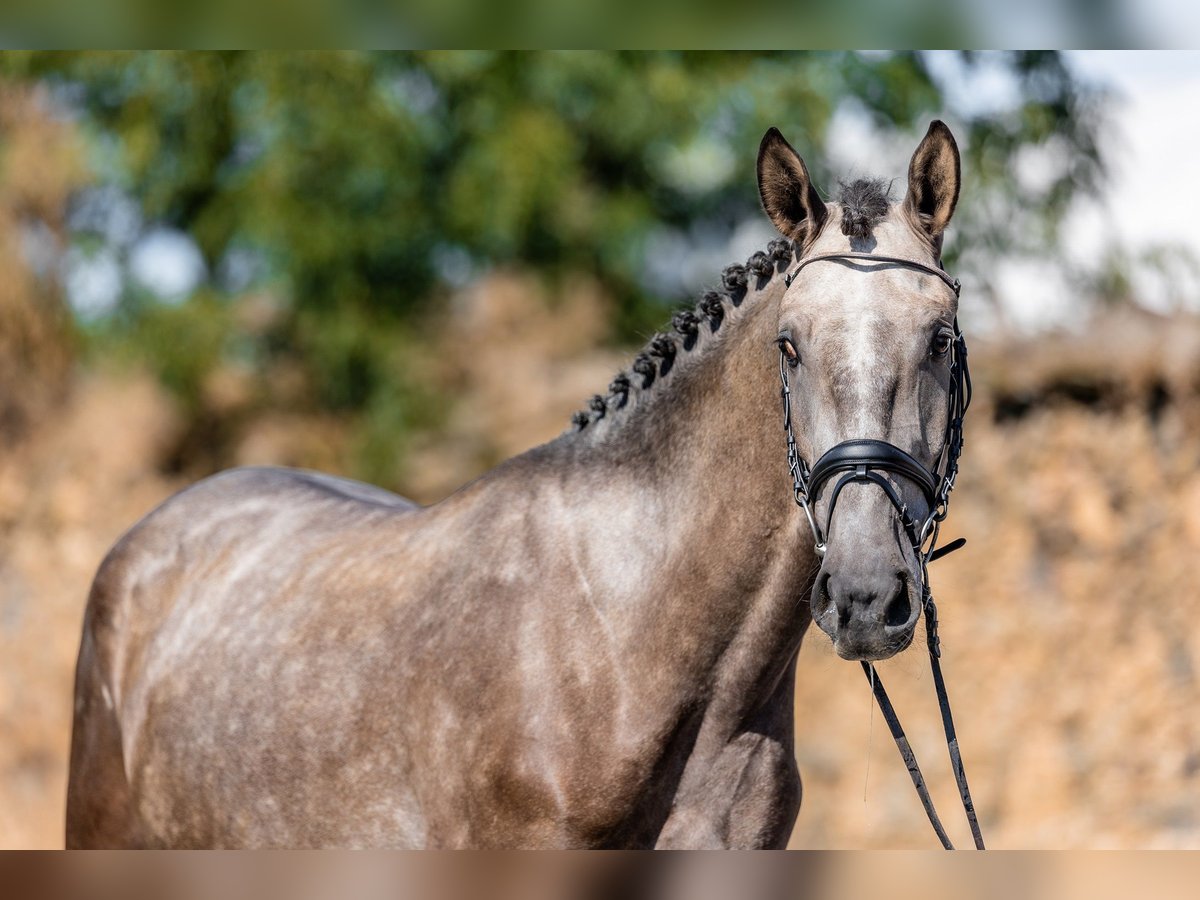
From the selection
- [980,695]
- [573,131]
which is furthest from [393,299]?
[980,695]

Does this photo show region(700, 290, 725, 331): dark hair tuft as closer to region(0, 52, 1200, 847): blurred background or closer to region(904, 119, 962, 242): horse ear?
region(904, 119, 962, 242): horse ear

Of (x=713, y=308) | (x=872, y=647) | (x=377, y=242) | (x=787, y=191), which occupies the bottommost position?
(x=872, y=647)

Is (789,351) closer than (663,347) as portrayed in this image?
Yes

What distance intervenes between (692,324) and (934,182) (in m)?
0.68

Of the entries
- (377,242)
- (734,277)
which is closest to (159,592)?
(734,277)

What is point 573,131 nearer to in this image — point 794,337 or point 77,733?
point 77,733

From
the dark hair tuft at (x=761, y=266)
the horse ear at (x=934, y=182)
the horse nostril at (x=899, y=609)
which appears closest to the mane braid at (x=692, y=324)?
the dark hair tuft at (x=761, y=266)

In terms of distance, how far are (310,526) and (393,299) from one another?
9138 mm

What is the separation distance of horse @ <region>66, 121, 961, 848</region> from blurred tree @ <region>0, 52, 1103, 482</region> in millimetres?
9209

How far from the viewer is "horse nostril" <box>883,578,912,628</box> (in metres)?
2.47

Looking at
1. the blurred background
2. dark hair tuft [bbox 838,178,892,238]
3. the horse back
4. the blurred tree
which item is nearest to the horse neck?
dark hair tuft [bbox 838,178,892,238]

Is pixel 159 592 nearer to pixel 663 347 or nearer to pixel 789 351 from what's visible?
pixel 663 347

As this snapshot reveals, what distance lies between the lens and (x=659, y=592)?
2.98 m

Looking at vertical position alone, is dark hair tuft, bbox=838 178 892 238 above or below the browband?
above
